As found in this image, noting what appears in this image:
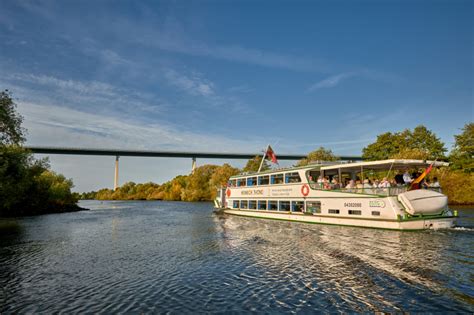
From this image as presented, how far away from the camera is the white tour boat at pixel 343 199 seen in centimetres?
2341

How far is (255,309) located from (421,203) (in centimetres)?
1897

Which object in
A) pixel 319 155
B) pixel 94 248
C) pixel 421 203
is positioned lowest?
pixel 94 248

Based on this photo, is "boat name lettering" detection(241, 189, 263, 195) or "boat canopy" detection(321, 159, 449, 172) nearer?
"boat canopy" detection(321, 159, 449, 172)

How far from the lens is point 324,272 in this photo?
1376 centimetres

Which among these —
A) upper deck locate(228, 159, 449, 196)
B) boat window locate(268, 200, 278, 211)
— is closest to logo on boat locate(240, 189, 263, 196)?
upper deck locate(228, 159, 449, 196)

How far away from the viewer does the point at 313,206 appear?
101 feet

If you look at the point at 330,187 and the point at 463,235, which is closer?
the point at 463,235

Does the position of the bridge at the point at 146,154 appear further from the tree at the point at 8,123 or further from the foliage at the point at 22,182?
the tree at the point at 8,123

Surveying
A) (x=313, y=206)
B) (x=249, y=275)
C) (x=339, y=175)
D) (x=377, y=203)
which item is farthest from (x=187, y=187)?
(x=249, y=275)

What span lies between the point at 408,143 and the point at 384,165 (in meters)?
58.3

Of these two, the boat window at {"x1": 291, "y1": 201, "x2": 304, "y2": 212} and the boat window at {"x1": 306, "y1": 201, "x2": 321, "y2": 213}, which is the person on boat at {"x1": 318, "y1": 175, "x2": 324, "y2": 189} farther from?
the boat window at {"x1": 291, "y1": 201, "x2": 304, "y2": 212}

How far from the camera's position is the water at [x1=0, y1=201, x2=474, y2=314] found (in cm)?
1027

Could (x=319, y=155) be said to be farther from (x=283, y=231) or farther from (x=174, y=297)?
(x=174, y=297)

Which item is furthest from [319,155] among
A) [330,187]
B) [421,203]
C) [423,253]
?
[423,253]
